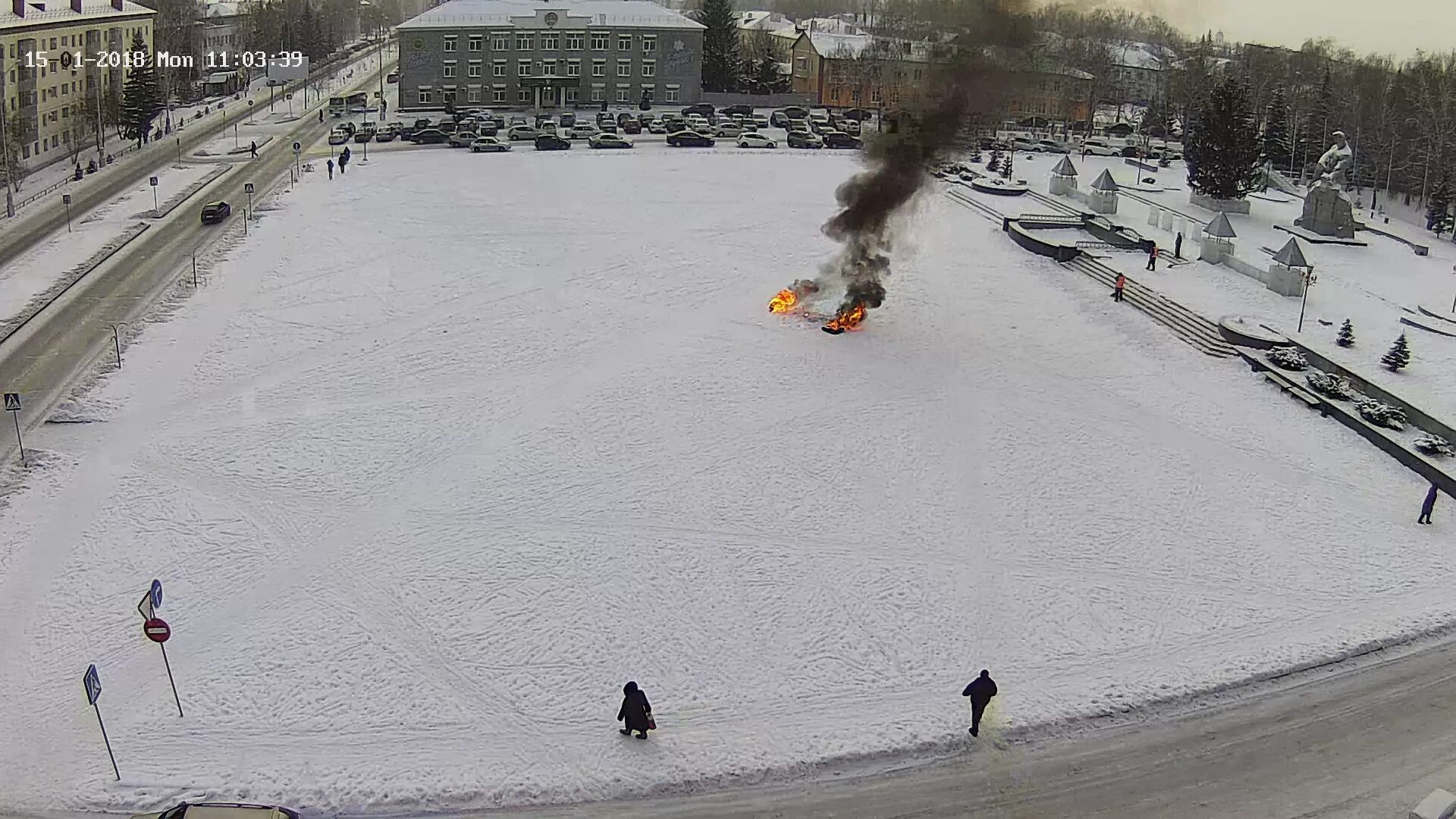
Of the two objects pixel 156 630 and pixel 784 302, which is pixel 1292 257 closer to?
pixel 784 302

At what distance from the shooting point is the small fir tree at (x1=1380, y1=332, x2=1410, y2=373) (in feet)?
103

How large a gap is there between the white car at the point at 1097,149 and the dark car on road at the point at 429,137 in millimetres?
40586

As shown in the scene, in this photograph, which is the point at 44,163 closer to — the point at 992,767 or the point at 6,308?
the point at 6,308

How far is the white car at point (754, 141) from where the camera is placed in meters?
72.6

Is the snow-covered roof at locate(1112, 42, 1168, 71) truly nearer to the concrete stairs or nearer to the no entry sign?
the concrete stairs

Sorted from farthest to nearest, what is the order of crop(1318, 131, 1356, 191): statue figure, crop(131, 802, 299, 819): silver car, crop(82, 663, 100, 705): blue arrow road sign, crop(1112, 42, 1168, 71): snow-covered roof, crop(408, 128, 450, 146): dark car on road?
crop(1112, 42, 1168, 71): snow-covered roof, crop(408, 128, 450, 146): dark car on road, crop(1318, 131, 1356, 191): statue figure, crop(82, 663, 100, 705): blue arrow road sign, crop(131, 802, 299, 819): silver car

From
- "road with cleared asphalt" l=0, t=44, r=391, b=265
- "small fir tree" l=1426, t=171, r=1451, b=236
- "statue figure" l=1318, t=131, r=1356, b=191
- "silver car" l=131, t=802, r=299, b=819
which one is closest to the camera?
"silver car" l=131, t=802, r=299, b=819

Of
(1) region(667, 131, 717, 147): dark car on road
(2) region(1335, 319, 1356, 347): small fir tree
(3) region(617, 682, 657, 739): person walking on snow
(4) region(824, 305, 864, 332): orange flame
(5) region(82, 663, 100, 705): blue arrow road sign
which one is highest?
(1) region(667, 131, 717, 147): dark car on road

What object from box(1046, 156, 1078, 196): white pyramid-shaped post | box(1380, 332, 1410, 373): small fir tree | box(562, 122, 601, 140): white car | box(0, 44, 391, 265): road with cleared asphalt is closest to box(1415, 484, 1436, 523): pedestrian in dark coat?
box(1380, 332, 1410, 373): small fir tree

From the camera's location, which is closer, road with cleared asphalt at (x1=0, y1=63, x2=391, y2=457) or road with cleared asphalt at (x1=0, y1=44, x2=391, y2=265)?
road with cleared asphalt at (x1=0, y1=63, x2=391, y2=457)

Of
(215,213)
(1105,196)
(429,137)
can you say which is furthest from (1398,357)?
(429,137)

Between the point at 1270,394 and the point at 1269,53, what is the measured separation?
85.8 meters

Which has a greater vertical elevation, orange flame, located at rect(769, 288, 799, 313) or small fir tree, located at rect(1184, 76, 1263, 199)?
small fir tree, located at rect(1184, 76, 1263, 199)

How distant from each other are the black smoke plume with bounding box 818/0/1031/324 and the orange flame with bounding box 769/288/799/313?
1785 mm
